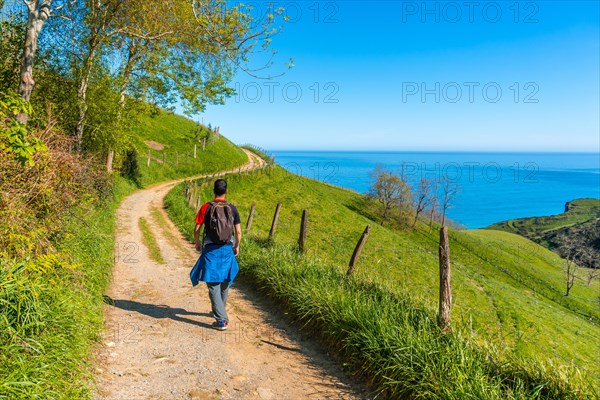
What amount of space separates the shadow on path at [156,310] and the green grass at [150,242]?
388 centimetres

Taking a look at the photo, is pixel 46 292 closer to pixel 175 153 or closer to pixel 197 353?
pixel 197 353

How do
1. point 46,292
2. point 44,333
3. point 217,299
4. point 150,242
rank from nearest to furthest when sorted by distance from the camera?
point 44,333 → point 46,292 → point 217,299 → point 150,242

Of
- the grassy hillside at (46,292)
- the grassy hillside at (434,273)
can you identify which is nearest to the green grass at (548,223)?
the grassy hillside at (434,273)

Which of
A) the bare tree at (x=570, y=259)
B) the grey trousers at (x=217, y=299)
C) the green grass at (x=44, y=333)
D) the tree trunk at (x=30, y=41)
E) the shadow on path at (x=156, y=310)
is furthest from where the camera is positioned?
the bare tree at (x=570, y=259)

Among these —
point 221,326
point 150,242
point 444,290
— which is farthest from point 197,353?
point 150,242

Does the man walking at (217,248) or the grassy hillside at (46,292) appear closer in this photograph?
the grassy hillside at (46,292)

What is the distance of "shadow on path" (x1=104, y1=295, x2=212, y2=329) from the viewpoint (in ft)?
23.6

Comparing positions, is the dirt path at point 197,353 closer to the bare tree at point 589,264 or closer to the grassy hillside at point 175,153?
the grassy hillside at point 175,153

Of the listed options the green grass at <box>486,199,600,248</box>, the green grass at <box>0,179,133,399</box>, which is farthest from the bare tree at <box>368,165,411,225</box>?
the green grass at <box>486,199,600,248</box>

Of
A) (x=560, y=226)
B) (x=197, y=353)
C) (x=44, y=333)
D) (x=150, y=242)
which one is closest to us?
(x=44, y=333)

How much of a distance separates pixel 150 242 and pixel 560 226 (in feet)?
635

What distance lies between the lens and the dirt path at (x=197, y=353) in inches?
190

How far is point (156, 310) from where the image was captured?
A: 24.8ft

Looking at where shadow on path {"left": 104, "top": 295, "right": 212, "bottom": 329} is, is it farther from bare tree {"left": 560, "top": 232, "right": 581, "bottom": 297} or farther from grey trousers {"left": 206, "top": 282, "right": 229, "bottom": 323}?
bare tree {"left": 560, "top": 232, "right": 581, "bottom": 297}
